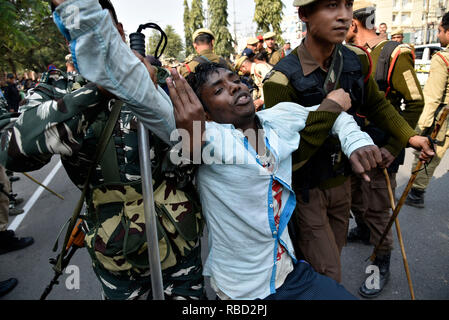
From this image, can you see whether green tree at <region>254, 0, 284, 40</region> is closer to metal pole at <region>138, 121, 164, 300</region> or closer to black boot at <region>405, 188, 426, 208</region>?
black boot at <region>405, 188, 426, 208</region>

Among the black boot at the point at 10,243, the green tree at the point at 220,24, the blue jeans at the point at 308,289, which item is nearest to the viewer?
the blue jeans at the point at 308,289

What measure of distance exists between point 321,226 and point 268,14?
86.0 feet

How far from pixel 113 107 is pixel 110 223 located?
52 centimetres

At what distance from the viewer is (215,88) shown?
1.58 meters

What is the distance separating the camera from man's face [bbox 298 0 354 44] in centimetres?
174

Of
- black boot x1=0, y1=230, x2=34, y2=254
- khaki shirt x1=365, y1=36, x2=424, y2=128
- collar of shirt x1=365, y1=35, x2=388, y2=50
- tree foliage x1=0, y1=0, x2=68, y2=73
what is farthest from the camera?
tree foliage x1=0, y1=0, x2=68, y2=73

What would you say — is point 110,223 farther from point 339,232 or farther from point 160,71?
point 339,232

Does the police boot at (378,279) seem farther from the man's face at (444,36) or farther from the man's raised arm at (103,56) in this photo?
the man's face at (444,36)

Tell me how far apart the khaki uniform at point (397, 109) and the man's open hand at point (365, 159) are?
49.8 inches

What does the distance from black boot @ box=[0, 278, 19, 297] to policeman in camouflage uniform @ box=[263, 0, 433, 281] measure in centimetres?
293

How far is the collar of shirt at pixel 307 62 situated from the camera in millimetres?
1826

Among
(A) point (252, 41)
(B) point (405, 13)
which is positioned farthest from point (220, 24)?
(A) point (252, 41)

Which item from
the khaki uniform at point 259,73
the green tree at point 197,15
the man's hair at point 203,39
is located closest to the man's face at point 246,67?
the khaki uniform at point 259,73

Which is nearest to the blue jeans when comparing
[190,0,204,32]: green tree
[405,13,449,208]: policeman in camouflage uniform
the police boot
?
the police boot
